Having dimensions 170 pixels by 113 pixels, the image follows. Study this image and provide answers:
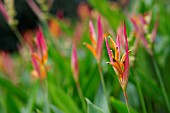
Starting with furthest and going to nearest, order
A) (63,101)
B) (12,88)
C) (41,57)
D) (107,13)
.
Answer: (107,13) → (12,88) → (63,101) → (41,57)

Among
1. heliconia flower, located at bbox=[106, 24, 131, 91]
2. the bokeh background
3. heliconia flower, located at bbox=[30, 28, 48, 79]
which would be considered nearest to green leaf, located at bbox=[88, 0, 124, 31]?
the bokeh background

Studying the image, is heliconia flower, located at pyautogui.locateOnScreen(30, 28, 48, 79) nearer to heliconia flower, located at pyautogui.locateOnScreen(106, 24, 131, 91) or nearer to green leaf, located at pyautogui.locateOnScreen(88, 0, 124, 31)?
heliconia flower, located at pyautogui.locateOnScreen(106, 24, 131, 91)

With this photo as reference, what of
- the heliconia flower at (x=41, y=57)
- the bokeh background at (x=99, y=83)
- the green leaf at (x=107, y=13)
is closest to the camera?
the heliconia flower at (x=41, y=57)

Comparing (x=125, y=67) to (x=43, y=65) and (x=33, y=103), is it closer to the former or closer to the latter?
(x=43, y=65)

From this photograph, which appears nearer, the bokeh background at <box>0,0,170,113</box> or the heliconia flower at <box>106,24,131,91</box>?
the heliconia flower at <box>106,24,131,91</box>

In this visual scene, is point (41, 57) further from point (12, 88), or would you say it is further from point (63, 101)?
point (12, 88)

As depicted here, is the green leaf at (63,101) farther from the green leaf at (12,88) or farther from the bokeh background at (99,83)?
the green leaf at (12,88)

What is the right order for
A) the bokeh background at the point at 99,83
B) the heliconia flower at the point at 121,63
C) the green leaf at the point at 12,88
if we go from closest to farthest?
the heliconia flower at the point at 121,63, the bokeh background at the point at 99,83, the green leaf at the point at 12,88

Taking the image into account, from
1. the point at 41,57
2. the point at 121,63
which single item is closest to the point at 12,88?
the point at 41,57

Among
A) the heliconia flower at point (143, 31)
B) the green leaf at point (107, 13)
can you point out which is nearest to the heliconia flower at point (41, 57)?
the heliconia flower at point (143, 31)

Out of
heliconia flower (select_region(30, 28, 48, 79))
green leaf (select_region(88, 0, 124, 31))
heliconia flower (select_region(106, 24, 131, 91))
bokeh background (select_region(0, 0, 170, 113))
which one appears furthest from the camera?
green leaf (select_region(88, 0, 124, 31))

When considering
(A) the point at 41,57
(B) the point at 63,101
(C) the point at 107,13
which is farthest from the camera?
(C) the point at 107,13
